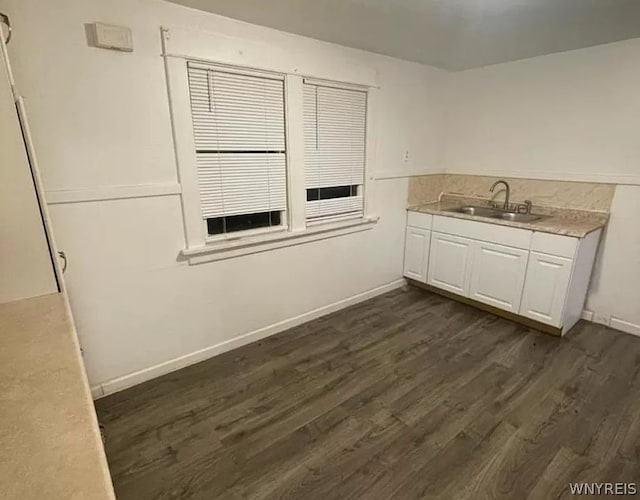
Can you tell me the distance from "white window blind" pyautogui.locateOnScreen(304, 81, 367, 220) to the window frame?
0.05 m

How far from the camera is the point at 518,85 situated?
326 centimetres

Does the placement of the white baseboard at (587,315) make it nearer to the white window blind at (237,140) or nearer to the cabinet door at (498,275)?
the cabinet door at (498,275)

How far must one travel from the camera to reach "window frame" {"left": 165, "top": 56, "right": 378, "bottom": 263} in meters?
2.11

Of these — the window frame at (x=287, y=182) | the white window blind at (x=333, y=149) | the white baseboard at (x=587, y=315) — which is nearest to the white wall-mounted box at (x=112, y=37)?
the window frame at (x=287, y=182)

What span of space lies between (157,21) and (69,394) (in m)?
1.98

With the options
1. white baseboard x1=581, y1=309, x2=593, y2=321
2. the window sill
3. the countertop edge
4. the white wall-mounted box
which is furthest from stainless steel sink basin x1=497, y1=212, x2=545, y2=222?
the white wall-mounted box

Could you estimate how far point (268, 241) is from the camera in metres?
2.68

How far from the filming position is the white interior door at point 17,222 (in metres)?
1.20

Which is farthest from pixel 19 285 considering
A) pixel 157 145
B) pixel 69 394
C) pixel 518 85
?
pixel 518 85

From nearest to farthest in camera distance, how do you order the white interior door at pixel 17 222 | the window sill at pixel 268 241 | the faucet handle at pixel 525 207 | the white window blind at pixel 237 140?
the white interior door at pixel 17 222, the white window blind at pixel 237 140, the window sill at pixel 268 241, the faucet handle at pixel 525 207

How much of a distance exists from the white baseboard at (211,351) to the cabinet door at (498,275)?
1019 millimetres

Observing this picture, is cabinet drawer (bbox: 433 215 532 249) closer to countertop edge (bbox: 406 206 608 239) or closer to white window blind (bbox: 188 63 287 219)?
countertop edge (bbox: 406 206 608 239)

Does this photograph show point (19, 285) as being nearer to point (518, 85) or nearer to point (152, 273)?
point (152, 273)

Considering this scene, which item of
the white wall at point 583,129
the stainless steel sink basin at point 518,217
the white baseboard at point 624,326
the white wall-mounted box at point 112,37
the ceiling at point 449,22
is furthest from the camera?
the stainless steel sink basin at point 518,217
